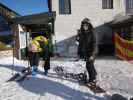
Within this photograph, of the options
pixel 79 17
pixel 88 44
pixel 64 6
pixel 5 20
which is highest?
pixel 64 6

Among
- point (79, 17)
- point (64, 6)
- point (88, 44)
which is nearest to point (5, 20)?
point (64, 6)

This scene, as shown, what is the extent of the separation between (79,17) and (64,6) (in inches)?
62.6

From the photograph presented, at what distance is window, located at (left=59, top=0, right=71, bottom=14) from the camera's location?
983 inches

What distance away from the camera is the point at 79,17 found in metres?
24.7

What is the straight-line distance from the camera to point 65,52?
2448 cm

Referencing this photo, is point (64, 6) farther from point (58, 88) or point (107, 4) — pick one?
point (58, 88)

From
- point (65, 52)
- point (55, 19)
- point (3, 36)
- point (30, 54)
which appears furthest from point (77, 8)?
point (30, 54)

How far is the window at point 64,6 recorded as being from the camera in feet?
81.9

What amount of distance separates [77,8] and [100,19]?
82.4 inches

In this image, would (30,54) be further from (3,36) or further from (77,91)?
(3,36)

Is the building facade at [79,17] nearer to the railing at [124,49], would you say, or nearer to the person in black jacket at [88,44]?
the railing at [124,49]

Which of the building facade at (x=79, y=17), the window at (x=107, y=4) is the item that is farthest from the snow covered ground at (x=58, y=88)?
the window at (x=107, y=4)

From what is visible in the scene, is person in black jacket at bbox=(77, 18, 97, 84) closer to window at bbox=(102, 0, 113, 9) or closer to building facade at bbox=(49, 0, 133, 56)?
building facade at bbox=(49, 0, 133, 56)

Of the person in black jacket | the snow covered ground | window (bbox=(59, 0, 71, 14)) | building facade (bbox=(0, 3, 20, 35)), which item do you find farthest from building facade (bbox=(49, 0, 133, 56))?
the person in black jacket
